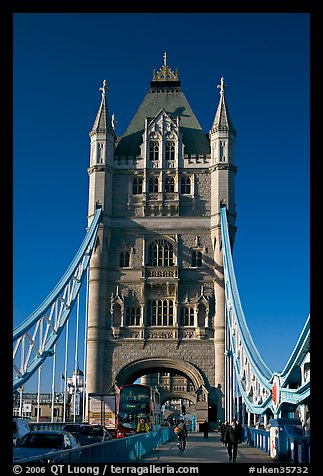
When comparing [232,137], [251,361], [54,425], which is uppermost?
[232,137]

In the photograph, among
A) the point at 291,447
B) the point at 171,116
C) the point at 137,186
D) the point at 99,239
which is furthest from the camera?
the point at 171,116

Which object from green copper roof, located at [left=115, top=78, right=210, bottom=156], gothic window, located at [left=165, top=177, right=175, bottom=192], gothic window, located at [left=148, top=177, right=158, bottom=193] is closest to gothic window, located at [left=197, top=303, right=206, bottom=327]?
gothic window, located at [left=165, top=177, right=175, bottom=192]

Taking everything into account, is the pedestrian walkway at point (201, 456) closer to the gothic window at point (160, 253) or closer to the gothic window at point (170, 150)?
the gothic window at point (160, 253)

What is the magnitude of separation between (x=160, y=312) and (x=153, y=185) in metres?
9.55

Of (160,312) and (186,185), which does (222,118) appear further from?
(160,312)

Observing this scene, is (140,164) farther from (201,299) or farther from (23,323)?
(23,323)

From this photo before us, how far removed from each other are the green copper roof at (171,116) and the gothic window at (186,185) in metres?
2.35

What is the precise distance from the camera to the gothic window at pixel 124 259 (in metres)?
55.8

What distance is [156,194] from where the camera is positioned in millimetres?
57219

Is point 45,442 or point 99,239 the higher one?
point 99,239

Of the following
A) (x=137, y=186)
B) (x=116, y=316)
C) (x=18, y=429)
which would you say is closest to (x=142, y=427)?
(x=18, y=429)

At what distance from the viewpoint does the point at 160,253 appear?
5600 cm
